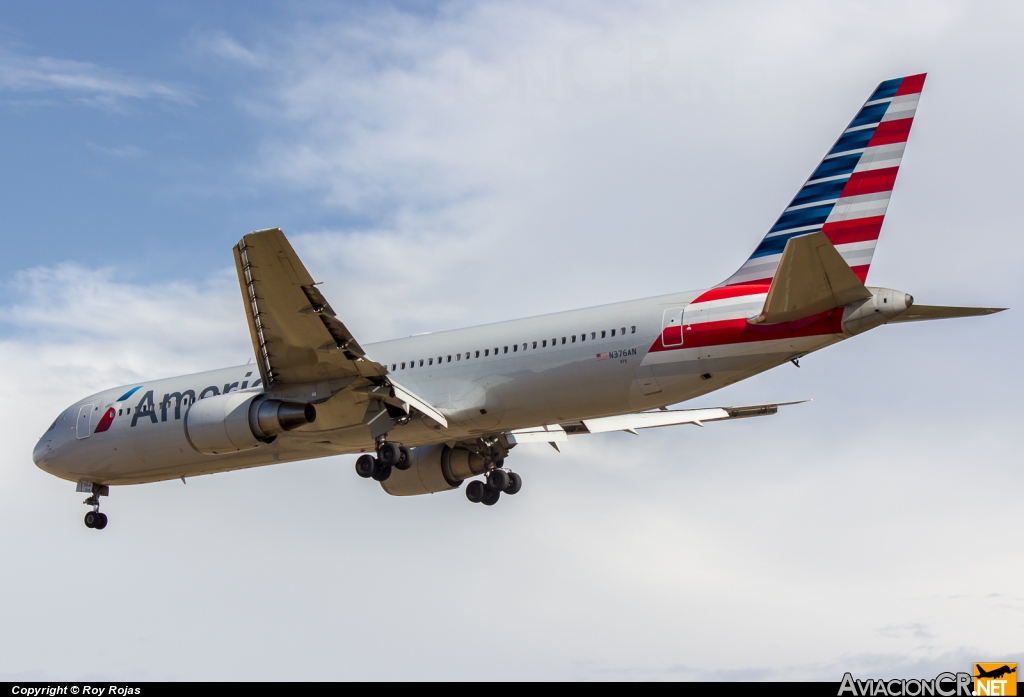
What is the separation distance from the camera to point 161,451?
83.2ft

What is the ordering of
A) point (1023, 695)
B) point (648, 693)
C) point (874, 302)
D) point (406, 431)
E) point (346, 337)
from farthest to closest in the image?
1. point (406, 431)
2. point (346, 337)
3. point (874, 302)
4. point (648, 693)
5. point (1023, 695)

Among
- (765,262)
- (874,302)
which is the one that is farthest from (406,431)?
(874,302)

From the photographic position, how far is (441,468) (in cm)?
2678

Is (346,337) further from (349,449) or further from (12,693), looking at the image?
(12,693)

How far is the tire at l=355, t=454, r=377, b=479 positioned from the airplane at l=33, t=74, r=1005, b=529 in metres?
0.03

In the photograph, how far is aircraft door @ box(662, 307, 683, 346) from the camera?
20.8 meters

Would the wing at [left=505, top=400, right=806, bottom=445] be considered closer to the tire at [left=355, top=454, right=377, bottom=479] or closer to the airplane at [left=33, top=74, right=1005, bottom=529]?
the airplane at [left=33, top=74, right=1005, bottom=529]

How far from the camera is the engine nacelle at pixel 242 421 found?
22.0 m

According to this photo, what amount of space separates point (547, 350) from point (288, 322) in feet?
16.1

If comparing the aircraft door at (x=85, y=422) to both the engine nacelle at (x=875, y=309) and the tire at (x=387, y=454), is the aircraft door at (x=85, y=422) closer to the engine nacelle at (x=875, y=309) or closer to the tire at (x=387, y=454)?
the tire at (x=387, y=454)

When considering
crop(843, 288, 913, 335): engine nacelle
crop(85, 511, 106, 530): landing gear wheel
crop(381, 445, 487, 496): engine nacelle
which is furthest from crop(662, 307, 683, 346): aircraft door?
crop(85, 511, 106, 530): landing gear wheel

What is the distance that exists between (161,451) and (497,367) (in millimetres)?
8233

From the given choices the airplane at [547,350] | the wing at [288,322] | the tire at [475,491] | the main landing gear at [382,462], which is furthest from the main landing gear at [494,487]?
the wing at [288,322]

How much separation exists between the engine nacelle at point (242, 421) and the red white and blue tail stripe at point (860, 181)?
886 centimetres
